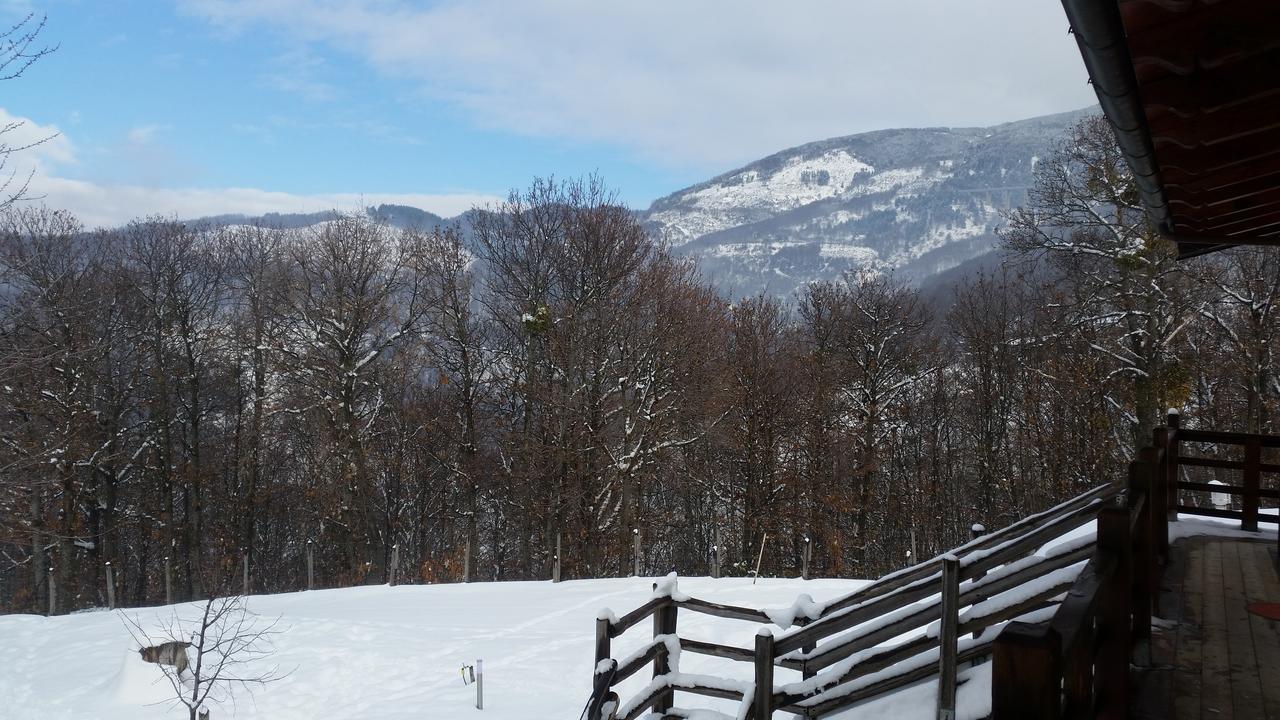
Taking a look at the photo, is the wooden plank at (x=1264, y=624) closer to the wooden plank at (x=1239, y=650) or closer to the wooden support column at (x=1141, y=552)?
the wooden plank at (x=1239, y=650)

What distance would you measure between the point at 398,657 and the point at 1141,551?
1048cm

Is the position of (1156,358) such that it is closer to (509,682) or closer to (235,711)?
(509,682)

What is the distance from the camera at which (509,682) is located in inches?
399

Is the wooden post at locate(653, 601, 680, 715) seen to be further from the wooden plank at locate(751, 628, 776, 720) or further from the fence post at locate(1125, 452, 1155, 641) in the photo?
the fence post at locate(1125, 452, 1155, 641)

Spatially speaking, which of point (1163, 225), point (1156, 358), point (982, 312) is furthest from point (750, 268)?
point (1163, 225)

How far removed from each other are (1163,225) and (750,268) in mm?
193439

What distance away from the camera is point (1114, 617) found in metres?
2.40

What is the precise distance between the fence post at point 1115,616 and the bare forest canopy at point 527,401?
17178 mm

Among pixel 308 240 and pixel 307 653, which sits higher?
pixel 308 240

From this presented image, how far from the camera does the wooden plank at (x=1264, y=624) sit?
3.50 meters

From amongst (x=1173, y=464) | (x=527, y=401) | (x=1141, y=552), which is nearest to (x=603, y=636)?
(x=1141, y=552)

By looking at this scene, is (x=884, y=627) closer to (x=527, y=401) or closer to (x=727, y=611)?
(x=727, y=611)

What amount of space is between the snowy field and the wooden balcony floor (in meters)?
1.85

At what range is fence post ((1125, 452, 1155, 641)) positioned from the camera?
333 cm
